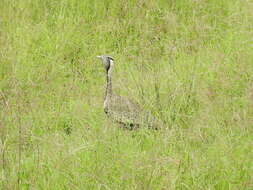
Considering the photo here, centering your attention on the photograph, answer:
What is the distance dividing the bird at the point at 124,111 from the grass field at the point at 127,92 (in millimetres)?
84

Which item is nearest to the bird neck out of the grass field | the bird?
the bird

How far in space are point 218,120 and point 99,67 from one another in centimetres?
168

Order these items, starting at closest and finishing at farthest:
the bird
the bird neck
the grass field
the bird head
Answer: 1. the grass field
2. the bird
3. the bird neck
4. the bird head

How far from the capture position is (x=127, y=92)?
5.74m

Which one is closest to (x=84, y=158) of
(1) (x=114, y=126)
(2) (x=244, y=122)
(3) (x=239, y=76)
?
(1) (x=114, y=126)

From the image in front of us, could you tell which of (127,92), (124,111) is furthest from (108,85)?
(124,111)

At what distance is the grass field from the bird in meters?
0.08

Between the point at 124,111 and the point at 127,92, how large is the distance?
1.03 feet

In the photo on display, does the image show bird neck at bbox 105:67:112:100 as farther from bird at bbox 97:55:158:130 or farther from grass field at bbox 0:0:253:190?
grass field at bbox 0:0:253:190

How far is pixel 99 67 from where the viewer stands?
6.39 meters

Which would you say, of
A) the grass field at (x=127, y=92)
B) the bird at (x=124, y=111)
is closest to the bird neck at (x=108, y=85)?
the bird at (x=124, y=111)

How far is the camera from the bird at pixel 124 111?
5145 millimetres

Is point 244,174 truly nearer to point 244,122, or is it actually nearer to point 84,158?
point 244,122

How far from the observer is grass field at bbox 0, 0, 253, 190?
4371 millimetres
